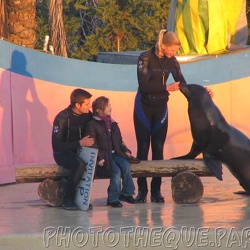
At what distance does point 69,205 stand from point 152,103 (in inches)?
57.0

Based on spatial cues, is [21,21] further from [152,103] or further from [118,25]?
[152,103]

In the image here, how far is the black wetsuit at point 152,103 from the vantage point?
1052 cm

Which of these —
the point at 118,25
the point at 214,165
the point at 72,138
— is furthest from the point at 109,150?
the point at 118,25

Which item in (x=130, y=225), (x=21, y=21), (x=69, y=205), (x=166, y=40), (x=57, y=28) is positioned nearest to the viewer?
(x=130, y=225)

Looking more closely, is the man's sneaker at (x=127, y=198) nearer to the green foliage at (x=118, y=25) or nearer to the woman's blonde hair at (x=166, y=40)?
the woman's blonde hair at (x=166, y=40)

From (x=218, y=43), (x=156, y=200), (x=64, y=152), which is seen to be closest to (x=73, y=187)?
(x=64, y=152)

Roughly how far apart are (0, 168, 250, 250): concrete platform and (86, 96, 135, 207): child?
8.8 inches

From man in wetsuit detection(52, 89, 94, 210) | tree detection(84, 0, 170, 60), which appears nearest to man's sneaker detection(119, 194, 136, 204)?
man in wetsuit detection(52, 89, 94, 210)

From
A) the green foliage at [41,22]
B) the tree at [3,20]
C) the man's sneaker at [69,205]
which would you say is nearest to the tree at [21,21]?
the tree at [3,20]

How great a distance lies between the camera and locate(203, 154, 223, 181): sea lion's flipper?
1045 cm

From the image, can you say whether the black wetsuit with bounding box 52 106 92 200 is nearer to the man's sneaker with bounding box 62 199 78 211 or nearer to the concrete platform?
the man's sneaker with bounding box 62 199 78 211

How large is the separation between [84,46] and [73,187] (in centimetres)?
1538

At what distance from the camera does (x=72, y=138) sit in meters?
10.3

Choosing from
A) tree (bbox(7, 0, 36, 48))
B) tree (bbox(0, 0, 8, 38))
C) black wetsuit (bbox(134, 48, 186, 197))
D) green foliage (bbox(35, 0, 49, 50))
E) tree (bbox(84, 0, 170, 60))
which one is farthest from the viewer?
green foliage (bbox(35, 0, 49, 50))
